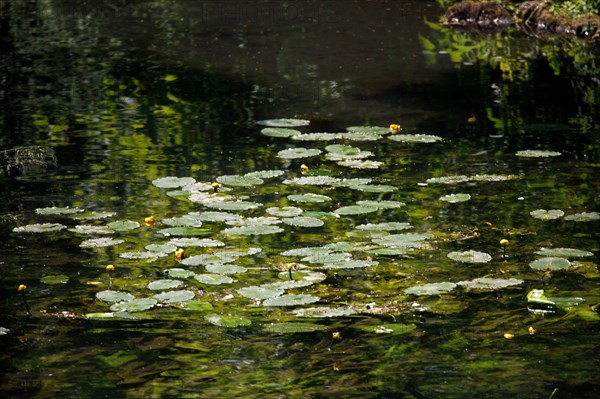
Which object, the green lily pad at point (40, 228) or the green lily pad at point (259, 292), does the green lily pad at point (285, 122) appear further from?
the green lily pad at point (259, 292)

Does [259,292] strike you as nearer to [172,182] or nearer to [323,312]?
[323,312]

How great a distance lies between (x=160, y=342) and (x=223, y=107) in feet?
13.6

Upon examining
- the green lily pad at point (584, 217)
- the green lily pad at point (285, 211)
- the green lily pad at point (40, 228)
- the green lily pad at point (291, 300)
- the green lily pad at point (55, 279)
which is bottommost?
the green lily pad at point (584, 217)

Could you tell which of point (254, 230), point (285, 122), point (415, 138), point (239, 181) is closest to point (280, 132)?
point (285, 122)

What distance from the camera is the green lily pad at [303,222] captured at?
470 centimetres

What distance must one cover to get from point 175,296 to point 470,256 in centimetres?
123

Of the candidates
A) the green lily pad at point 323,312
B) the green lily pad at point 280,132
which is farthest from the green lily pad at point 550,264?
the green lily pad at point 280,132

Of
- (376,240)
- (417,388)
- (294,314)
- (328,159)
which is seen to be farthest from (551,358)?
(328,159)

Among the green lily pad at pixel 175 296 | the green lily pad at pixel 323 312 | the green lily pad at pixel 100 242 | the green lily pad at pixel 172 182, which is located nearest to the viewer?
the green lily pad at pixel 323 312

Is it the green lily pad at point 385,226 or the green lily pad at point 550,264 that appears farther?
the green lily pad at point 385,226

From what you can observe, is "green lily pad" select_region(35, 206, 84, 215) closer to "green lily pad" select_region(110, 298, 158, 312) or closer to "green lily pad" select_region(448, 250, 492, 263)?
"green lily pad" select_region(110, 298, 158, 312)

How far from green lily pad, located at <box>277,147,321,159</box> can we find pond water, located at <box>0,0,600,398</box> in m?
0.01

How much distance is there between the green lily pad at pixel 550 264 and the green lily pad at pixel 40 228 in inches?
82.0

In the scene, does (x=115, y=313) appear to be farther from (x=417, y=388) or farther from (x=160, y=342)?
(x=417, y=388)
